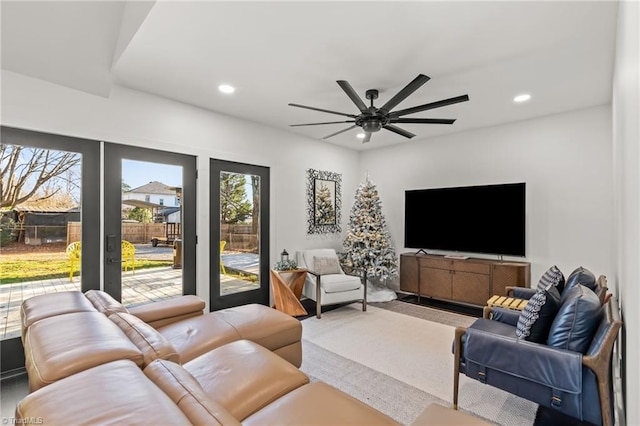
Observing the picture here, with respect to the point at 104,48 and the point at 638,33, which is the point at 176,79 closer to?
the point at 104,48

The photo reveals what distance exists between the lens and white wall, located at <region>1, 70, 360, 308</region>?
2883 mm

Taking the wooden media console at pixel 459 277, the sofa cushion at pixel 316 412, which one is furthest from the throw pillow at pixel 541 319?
the wooden media console at pixel 459 277

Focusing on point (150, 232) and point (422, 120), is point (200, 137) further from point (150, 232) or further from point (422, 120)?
point (422, 120)

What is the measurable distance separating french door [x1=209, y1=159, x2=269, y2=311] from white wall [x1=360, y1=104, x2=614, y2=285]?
314 cm

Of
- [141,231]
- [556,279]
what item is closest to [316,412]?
[556,279]

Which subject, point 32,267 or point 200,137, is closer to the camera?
point 32,267

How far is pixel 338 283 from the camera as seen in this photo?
4.57m

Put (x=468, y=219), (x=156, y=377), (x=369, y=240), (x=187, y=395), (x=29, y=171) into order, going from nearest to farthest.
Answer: (x=187, y=395) → (x=156, y=377) → (x=29, y=171) → (x=468, y=219) → (x=369, y=240)

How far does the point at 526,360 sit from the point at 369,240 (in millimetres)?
3533

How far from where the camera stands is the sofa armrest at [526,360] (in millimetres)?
1812

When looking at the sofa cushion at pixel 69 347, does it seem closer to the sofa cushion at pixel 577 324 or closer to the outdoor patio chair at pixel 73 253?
the outdoor patio chair at pixel 73 253

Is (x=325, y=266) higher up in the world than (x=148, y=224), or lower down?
lower down

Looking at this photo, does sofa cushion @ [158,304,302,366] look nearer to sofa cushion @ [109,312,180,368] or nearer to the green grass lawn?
sofa cushion @ [109,312,180,368]

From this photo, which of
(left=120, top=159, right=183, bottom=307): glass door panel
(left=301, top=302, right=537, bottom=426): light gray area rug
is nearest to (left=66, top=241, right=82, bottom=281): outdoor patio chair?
(left=120, top=159, right=183, bottom=307): glass door panel
